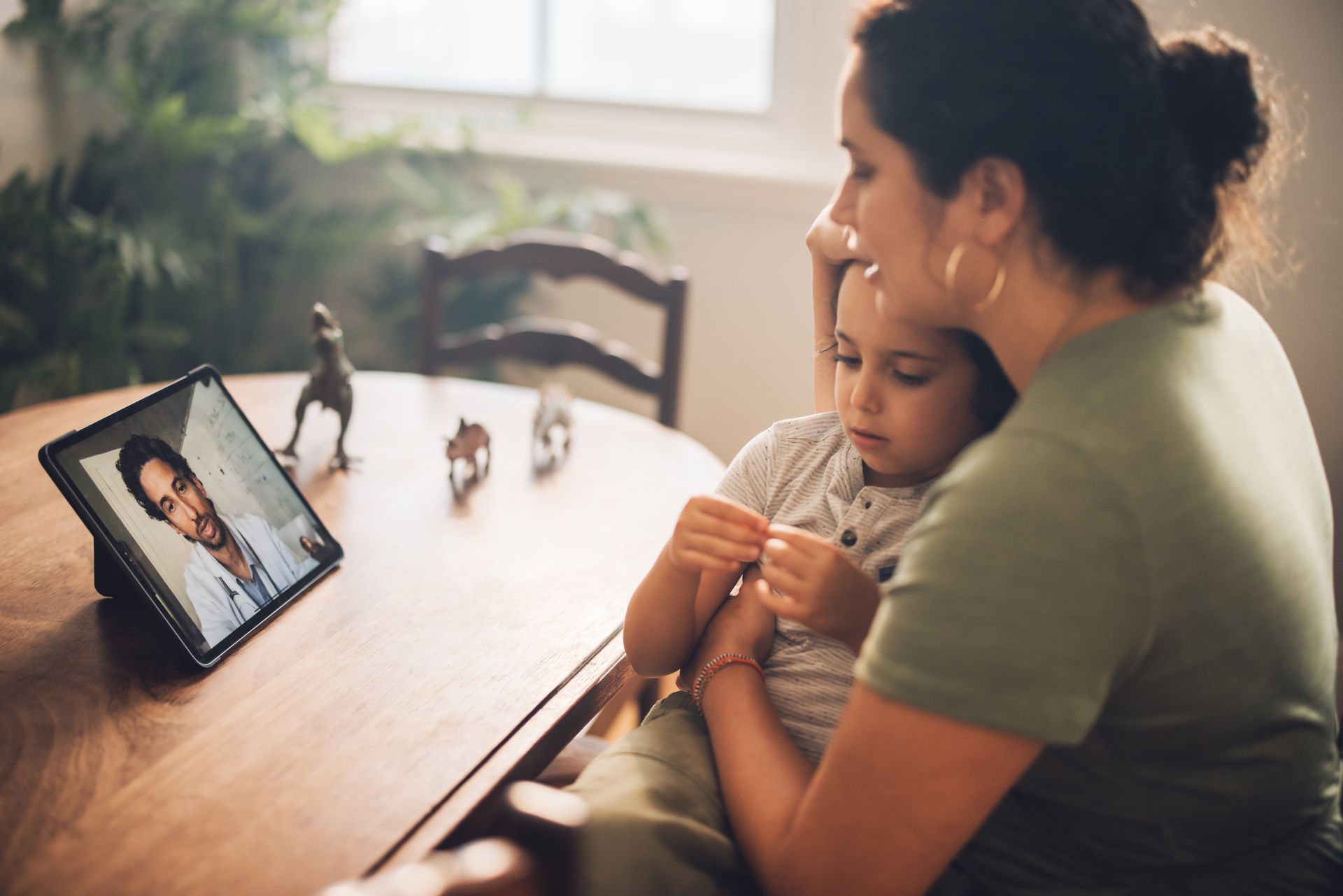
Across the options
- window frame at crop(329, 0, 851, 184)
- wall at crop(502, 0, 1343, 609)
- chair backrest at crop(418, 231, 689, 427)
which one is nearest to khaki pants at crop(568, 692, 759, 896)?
chair backrest at crop(418, 231, 689, 427)

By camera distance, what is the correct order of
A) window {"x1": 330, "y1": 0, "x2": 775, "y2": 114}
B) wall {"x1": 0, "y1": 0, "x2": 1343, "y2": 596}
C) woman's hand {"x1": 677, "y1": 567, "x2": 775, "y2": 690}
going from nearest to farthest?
woman's hand {"x1": 677, "y1": 567, "x2": 775, "y2": 690} < wall {"x1": 0, "y1": 0, "x2": 1343, "y2": 596} < window {"x1": 330, "y1": 0, "x2": 775, "y2": 114}

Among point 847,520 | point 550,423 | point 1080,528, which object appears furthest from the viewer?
point 550,423

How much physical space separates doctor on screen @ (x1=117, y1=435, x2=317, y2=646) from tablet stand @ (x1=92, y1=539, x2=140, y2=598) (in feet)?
0.25

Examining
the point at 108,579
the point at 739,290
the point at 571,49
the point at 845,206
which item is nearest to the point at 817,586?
the point at 845,206

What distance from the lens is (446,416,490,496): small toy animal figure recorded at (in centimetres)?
141

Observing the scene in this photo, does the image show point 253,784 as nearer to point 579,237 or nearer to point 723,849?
point 723,849

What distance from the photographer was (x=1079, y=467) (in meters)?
0.67

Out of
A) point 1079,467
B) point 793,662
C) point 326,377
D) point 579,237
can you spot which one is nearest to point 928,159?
point 1079,467

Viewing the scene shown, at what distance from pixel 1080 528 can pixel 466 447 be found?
3.01ft

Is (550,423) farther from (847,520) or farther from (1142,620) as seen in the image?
(1142,620)

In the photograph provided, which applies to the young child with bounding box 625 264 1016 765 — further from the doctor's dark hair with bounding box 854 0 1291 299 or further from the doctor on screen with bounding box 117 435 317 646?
the doctor on screen with bounding box 117 435 317 646

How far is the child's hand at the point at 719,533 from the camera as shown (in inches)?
35.6

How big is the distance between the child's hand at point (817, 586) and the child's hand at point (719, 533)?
0.09 ft

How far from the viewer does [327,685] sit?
956mm
